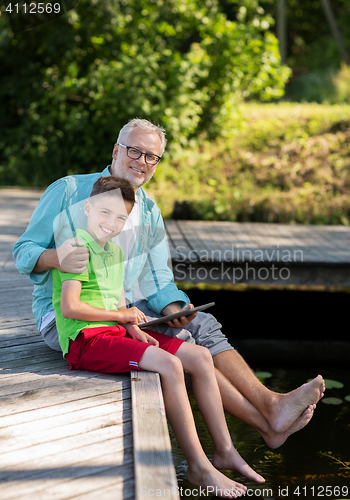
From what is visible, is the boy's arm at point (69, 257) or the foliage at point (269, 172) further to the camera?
the foliage at point (269, 172)

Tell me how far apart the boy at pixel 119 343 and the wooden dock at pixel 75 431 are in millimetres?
88

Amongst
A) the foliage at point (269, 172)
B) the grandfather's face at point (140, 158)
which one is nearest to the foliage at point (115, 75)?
the foliage at point (269, 172)

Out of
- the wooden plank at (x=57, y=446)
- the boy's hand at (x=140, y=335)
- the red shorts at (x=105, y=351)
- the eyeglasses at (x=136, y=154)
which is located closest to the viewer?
the wooden plank at (x=57, y=446)

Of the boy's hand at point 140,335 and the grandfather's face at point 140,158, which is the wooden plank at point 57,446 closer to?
the boy's hand at point 140,335

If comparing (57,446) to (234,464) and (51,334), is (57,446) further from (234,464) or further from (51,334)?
(234,464)

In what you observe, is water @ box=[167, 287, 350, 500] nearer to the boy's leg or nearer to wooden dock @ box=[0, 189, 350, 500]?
the boy's leg

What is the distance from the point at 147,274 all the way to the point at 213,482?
1.04 m

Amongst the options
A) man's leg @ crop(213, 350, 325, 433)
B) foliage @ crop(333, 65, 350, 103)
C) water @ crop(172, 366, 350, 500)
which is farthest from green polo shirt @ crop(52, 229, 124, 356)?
foliage @ crop(333, 65, 350, 103)

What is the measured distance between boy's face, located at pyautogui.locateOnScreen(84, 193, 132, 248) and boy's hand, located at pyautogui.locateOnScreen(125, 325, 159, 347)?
1.30ft

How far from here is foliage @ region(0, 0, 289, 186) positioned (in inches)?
324

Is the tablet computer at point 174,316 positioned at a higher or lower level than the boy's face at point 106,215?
lower

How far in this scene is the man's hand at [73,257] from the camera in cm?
213

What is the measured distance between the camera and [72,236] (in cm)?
233

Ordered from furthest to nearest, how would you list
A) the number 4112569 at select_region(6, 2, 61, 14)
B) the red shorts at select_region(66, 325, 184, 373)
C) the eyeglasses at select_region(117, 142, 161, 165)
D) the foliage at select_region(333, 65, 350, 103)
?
the foliage at select_region(333, 65, 350, 103) → the number 4112569 at select_region(6, 2, 61, 14) → the eyeglasses at select_region(117, 142, 161, 165) → the red shorts at select_region(66, 325, 184, 373)
